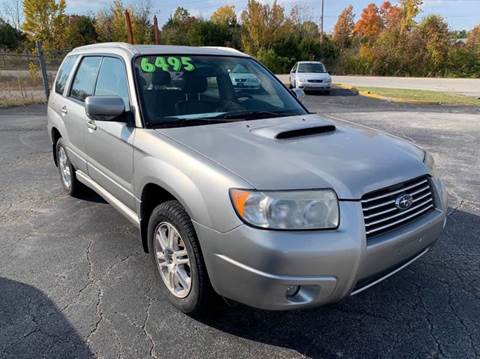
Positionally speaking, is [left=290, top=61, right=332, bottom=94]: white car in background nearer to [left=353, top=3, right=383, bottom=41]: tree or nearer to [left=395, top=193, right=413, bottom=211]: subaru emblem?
[left=395, top=193, right=413, bottom=211]: subaru emblem

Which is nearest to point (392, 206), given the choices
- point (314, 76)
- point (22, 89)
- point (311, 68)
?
point (22, 89)

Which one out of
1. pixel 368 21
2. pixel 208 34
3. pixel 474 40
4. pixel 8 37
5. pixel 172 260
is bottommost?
pixel 172 260

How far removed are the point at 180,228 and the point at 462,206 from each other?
3.64m

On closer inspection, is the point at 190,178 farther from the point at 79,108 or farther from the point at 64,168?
the point at 64,168

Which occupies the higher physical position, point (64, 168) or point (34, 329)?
point (64, 168)

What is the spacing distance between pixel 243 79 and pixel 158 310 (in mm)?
2202

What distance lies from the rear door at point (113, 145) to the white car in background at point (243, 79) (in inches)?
40.0

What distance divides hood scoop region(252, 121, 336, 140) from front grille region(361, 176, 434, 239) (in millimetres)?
766

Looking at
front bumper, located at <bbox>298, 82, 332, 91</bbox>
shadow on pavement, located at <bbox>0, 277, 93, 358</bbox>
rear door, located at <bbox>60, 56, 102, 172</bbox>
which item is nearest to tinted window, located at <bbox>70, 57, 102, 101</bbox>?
rear door, located at <bbox>60, 56, 102, 172</bbox>

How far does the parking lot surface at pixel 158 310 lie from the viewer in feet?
7.59

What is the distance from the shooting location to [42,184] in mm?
5285

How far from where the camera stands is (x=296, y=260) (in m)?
1.91

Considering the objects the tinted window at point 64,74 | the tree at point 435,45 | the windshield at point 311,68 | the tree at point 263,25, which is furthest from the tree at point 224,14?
the tinted window at point 64,74

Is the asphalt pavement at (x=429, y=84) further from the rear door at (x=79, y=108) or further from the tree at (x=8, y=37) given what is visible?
the tree at (x=8, y=37)
